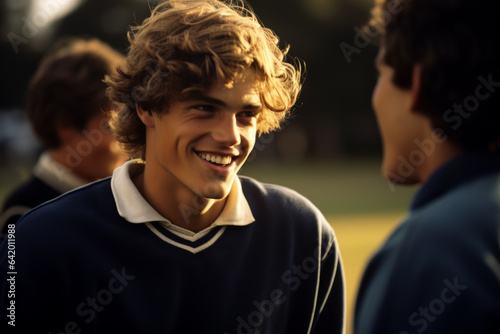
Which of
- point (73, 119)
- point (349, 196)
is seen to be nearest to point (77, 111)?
point (73, 119)

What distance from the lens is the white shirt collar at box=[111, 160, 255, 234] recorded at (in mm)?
2691

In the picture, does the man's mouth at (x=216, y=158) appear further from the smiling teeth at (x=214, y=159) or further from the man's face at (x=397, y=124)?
the man's face at (x=397, y=124)

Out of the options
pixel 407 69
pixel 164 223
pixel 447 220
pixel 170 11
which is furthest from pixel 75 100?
pixel 447 220

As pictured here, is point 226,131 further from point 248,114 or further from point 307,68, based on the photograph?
point 307,68

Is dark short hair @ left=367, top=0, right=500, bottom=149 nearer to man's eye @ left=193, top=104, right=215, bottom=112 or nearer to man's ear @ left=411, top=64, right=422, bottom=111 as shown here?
man's ear @ left=411, top=64, right=422, bottom=111

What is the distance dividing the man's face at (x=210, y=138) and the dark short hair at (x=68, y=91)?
4.72ft

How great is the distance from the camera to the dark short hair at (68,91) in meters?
4.08

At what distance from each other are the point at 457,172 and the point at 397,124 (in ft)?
1.06

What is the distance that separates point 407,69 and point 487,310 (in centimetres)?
80

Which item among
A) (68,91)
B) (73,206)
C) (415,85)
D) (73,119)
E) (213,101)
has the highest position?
(415,85)

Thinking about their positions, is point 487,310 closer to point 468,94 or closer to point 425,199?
point 425,199

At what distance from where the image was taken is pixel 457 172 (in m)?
1.76

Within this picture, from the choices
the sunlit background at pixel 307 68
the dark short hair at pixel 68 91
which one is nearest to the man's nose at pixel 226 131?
the dark short hair at pixel 68 91

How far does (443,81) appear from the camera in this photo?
1.83 metres
